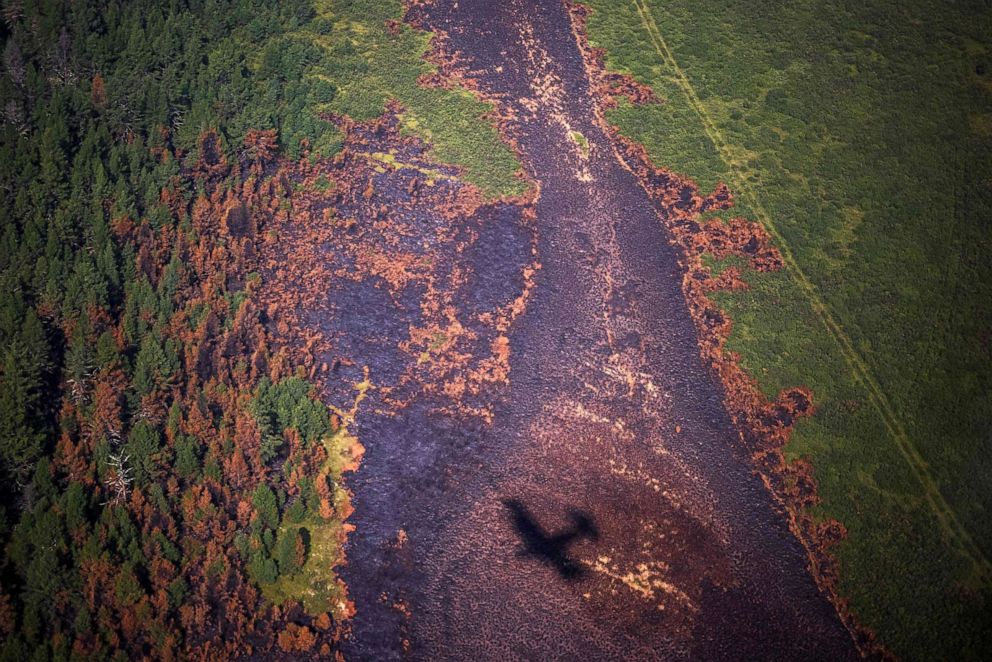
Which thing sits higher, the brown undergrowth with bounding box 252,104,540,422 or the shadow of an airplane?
the brown undergrowth with bounding box 252,104,540,422

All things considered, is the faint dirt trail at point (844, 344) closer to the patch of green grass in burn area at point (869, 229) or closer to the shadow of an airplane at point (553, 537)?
the patch of green grass in burn area at point (869, 229)

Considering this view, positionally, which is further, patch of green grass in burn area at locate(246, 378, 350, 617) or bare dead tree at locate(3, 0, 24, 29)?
bare dead tree at locate(3, 0, 24, 29)

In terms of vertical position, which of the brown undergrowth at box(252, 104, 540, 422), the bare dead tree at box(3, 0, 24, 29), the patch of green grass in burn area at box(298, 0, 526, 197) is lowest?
the brown undergrowth at box(252, 104, 540, 422)

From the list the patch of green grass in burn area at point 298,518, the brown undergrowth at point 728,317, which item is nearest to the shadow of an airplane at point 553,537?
the patch of green grass in burn area at point 298,518

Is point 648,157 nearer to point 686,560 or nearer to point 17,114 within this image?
point 686,560

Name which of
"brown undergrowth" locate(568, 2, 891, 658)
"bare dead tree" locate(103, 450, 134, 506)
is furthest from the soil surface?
"bare dead tree" locate(103, 450, 134, 506)

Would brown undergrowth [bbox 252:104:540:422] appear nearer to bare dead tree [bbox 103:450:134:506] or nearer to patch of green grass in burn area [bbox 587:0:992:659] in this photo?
bare dead tree [bbox 103:450:134:506]
